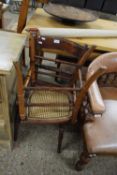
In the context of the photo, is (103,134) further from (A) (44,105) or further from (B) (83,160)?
(A) (44,105)

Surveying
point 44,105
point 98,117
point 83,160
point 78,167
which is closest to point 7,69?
point 44,105

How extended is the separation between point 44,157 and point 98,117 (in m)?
0.54

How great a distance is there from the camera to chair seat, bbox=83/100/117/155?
963 mm

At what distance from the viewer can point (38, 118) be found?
1.09 m

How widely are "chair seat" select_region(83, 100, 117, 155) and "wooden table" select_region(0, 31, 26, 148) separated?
464 millimetres

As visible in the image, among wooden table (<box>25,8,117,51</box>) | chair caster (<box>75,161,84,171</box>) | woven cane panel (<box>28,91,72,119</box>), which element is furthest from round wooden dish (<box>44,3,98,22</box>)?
chair caster (<box>75,161,84,171</box>)

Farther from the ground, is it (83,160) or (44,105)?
(44,105)

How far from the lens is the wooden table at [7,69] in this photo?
85cm

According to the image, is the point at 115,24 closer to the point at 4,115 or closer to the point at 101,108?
the point at 101,108

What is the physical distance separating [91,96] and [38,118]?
1.13 ft

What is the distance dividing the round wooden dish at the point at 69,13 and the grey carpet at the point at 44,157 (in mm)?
890

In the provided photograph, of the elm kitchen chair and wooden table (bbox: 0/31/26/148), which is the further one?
the elm kitchen chair

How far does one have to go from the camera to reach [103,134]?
1.01 metres

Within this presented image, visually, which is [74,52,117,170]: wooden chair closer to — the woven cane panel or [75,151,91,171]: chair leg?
[75,151,91,171]: chair leg
